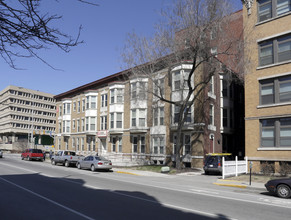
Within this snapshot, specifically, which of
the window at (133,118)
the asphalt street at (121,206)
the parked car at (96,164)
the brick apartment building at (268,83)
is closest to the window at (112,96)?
the window at (133,118)

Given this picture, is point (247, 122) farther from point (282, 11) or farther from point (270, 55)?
point (282, 11)

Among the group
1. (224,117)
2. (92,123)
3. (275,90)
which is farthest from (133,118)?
(275,90)

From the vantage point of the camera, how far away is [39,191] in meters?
12.4

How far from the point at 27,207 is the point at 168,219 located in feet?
15.1

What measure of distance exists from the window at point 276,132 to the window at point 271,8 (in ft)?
27.5

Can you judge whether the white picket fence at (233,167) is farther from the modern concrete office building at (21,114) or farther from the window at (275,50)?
the modern concrete office building at (21,114)

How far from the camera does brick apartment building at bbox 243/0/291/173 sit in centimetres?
2128

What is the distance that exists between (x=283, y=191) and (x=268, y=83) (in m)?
12.2

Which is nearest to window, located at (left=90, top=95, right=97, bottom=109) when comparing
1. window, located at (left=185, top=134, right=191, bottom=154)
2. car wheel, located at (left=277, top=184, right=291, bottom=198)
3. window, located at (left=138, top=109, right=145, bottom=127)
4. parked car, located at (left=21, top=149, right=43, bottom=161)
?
parked car, located at (left=21, top=149, right=43, bottom=161)

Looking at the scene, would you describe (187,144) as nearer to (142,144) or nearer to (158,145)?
(158,145)

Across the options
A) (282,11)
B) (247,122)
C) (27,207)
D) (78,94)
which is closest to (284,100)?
(247,122)

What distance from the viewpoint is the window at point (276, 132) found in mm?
21109

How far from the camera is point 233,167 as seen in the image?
811 inches

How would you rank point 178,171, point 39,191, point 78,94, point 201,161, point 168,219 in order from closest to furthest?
point 168,219 < point 39,191 < point 178,171 < point 201,161 < point 78,94
